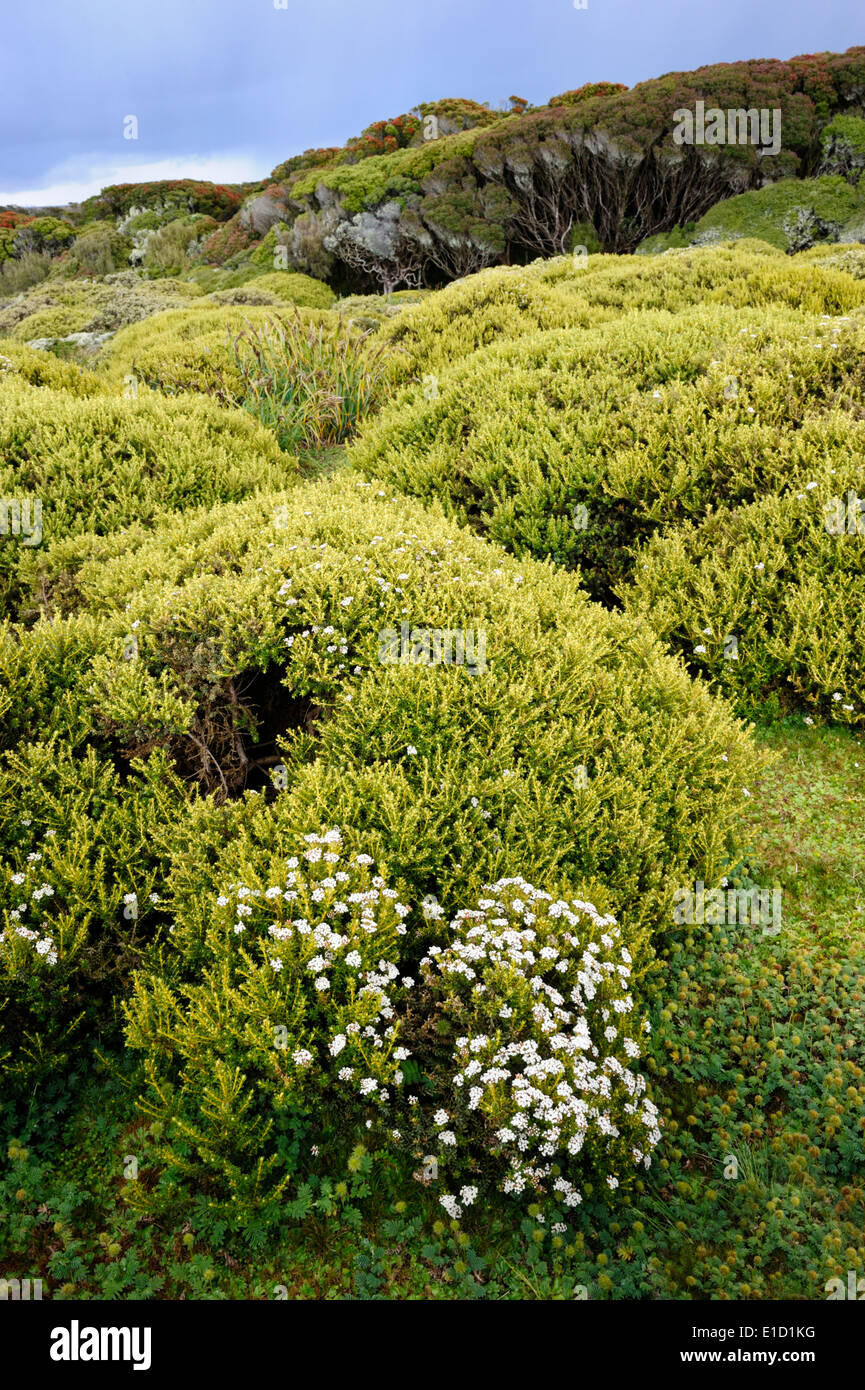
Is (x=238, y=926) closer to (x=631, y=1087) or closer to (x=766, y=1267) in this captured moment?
(x=631, y=1087)

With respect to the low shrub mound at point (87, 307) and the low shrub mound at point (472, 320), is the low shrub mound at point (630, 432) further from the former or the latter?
the low shrub mound at point (87, 307)

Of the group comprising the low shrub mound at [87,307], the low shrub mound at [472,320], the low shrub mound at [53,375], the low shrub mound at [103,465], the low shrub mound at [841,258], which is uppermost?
the low shrub mound at [87,307]

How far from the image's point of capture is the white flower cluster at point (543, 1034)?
298 cm

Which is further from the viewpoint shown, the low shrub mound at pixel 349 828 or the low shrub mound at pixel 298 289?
the low shrub mound at pixel 298 289

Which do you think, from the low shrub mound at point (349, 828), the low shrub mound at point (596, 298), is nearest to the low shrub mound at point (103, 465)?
the low shrub mound at point (349, 828)

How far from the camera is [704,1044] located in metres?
3.95

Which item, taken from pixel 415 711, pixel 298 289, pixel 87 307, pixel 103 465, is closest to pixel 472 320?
pixel 103 465

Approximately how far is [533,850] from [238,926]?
169 centimetres

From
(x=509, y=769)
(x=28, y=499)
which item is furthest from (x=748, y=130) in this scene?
(x=509, y=769)

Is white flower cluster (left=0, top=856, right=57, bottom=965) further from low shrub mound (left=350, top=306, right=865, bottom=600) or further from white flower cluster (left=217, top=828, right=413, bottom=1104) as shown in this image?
low shrub mound (left=350, top=306, right=865, bottom=600)

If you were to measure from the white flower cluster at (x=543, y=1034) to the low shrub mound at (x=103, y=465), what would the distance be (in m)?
6.20

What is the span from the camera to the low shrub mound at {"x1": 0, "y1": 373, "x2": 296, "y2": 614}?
789cm

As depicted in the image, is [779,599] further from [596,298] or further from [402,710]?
[596,298]

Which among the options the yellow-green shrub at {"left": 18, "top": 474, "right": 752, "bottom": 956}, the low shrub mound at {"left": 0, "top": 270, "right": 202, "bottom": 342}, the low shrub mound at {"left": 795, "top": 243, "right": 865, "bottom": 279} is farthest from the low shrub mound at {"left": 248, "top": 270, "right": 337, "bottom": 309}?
the yellow-green shrub at {"left": 18, "top": 474, "right": 752, "bottom": 956}
